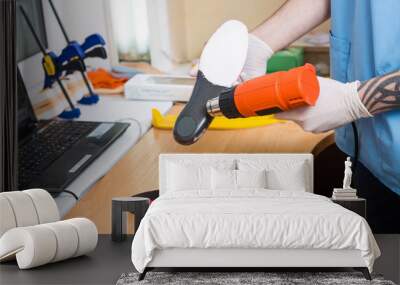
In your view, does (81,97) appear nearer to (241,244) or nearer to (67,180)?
(67,180)

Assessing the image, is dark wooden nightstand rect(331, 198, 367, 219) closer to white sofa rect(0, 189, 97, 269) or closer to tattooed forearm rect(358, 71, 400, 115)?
tattooed forearm rect(358, 71, 400, 115)

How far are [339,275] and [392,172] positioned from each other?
15.0 inches

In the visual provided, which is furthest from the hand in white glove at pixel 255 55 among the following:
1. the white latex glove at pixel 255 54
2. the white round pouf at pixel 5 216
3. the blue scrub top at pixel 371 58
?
the white round pouf at pixel 5 216

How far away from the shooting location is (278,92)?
51.7 inches

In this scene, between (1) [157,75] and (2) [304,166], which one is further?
(1) [157,75]

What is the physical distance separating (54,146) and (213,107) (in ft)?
3.92

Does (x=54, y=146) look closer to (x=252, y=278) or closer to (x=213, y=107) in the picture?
(x=213, y=107)

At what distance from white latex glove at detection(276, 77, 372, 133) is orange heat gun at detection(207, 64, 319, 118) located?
161 mm

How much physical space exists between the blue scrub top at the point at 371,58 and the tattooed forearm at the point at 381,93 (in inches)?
3.7

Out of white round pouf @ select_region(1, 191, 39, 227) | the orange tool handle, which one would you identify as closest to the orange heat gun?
the orange tool handle

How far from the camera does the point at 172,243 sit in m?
1.30

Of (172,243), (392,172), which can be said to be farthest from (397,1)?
(172,243)

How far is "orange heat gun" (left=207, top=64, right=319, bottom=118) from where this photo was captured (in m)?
1.28

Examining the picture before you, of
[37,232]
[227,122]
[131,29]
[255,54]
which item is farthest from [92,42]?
[37,232]
